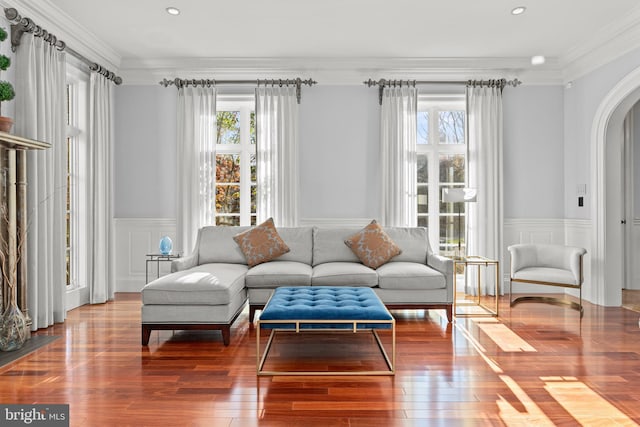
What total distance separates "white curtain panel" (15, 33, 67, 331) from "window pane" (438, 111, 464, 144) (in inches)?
169

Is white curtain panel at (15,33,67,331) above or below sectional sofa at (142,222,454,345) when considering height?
above

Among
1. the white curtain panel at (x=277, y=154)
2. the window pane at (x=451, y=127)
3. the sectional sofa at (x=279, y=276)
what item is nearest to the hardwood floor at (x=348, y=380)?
the sectional sofa at (x=279, y=276)

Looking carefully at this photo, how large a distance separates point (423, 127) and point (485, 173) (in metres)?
0.97

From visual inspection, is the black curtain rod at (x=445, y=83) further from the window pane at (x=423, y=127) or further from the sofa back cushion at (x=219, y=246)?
the sofa back cushion at (x=219, y=246)

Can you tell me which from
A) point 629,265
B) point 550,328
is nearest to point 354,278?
point 550,328

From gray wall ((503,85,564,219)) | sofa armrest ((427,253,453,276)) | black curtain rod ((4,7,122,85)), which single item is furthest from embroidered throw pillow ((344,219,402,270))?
black curtain rod ((4,7,122,85))

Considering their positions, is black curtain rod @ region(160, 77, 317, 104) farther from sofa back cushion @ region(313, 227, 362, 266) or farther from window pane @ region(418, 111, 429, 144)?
sofa back cushion @ region(313, 227, 362, 266)

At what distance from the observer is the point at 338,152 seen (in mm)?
5809

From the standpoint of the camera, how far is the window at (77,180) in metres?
5.15

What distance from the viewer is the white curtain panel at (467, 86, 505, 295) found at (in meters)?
5.64

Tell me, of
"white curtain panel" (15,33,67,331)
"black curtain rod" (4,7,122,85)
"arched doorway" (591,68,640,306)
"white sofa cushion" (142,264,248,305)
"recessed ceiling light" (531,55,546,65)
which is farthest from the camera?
"recessed ceiling light" (531,55,546,65)

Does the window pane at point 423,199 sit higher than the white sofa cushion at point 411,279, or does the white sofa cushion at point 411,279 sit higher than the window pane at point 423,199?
the window pane at point 423,199

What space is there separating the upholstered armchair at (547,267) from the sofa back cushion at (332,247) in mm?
1697

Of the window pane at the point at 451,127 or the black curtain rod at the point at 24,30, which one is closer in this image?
the black curtain rod at the point at 24,30
